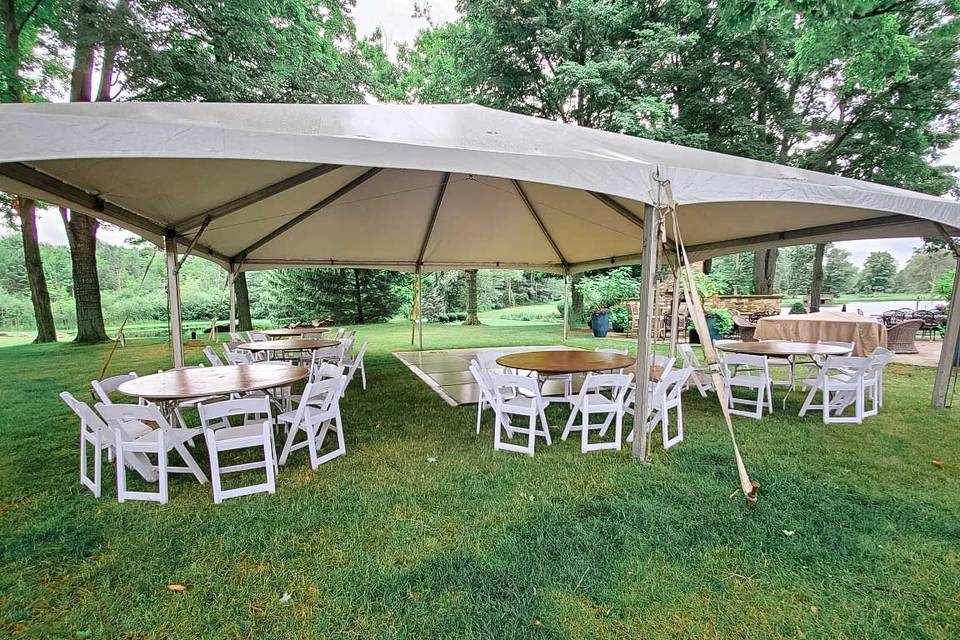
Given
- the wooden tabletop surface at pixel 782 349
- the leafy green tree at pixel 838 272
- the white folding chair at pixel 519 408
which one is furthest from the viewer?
the leafy green tree at pixel 838 272

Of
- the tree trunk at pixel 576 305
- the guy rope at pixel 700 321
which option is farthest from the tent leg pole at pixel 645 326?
the tree trunk at pixel 576 305

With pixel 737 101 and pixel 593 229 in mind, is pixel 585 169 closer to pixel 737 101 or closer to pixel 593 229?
pixel 593 229

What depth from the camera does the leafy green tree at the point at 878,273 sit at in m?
40.4

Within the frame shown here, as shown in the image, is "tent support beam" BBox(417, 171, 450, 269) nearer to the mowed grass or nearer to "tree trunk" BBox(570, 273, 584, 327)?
the mowed grass

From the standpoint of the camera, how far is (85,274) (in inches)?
422

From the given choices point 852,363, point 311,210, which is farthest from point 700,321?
point 311,210

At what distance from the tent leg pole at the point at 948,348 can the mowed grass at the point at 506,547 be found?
175 cm

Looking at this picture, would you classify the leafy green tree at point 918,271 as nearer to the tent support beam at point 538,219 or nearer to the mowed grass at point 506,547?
the tent support beam at point 538,219

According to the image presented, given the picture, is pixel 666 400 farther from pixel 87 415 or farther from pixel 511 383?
pixel 87 415

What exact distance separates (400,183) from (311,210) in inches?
57.2

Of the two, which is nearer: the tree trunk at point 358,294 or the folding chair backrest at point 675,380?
the folding chair backrest at point 675,380

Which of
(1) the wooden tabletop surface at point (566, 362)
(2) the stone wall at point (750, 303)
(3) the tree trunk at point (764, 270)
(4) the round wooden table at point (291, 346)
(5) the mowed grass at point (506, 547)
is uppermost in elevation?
(3) the tree trunk at point (764, 270)

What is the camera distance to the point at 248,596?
212cm

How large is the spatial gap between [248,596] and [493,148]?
306cm
